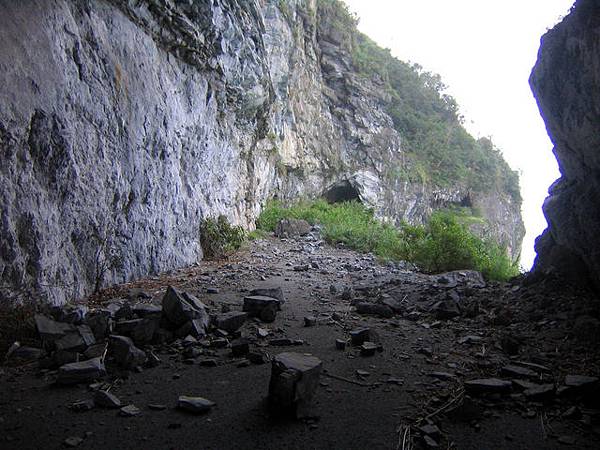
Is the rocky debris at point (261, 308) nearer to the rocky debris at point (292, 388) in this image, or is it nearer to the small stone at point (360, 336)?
the small stone at point (360, 336)

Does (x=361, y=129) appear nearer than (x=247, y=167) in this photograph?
No

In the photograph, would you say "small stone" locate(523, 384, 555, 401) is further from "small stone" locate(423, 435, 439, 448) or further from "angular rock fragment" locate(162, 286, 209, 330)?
"angular rock fragment" locate(162, 286, 209, 330)

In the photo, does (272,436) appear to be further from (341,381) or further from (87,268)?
(87,268)

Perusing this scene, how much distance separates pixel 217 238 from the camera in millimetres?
8836

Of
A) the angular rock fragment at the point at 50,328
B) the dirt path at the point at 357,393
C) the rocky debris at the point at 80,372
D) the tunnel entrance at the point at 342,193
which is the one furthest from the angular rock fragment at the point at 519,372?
the tunnel entrance at the point at 342,193

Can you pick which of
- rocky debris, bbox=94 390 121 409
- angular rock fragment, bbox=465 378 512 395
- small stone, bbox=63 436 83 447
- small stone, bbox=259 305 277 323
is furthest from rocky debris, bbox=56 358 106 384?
angular rock fragment, bbox=465 378 512 395

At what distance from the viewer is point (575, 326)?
3516 millimetres

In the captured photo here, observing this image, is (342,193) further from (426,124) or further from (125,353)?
(125,353)

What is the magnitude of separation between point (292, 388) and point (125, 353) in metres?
1.33

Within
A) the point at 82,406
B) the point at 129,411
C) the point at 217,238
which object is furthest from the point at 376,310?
the point at 217,238

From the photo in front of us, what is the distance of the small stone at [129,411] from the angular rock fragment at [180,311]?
1.20 metres

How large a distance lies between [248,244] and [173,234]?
410 cm

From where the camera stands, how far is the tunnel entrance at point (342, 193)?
74.9ft

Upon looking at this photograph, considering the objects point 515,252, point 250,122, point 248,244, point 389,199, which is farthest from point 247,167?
point 515,252
